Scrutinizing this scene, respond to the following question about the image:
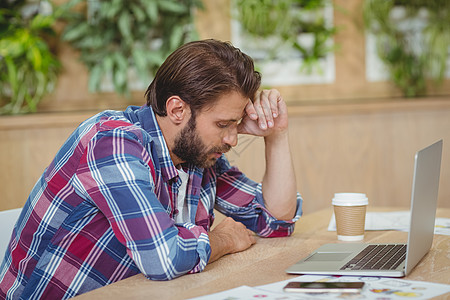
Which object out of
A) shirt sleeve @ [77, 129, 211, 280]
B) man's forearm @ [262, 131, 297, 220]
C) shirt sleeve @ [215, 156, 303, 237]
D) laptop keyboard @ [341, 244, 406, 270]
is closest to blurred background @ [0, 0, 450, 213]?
shirt sleeve @ [215, 156, 303, 237]

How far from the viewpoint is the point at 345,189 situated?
11.3ft

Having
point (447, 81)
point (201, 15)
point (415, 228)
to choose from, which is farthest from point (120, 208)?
point (447, 81)

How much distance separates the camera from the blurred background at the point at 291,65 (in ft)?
11.0

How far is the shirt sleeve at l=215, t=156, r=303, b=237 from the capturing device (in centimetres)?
183

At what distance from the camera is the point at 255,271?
54.0 inches

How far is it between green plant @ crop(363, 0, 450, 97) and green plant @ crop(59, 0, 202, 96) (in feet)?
3.78

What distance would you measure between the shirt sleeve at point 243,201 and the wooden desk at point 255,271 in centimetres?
7

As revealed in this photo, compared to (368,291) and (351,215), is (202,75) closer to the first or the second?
(351,215)

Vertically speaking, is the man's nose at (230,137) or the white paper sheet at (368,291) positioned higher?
the man's nose at (230,137)

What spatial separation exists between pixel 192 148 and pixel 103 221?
1.04 ft

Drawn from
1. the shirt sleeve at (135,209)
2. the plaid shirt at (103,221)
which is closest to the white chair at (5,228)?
the plaid shirt at (103,221)

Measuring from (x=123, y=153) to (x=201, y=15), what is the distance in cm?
237

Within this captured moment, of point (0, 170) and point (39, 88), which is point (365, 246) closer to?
point (0, 170)

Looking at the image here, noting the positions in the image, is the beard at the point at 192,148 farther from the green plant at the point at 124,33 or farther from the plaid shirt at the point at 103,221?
the green plant at the point at 124,33
